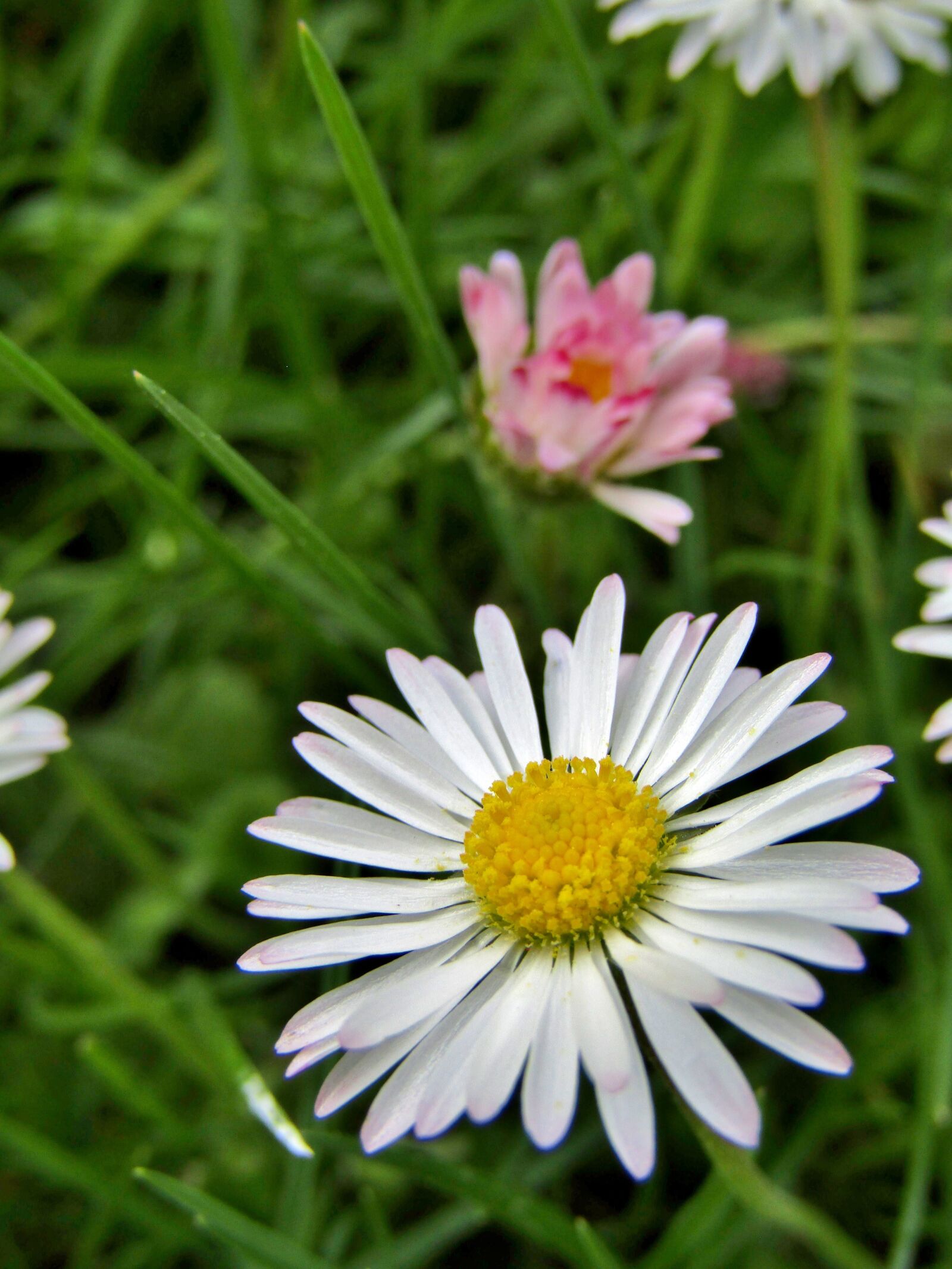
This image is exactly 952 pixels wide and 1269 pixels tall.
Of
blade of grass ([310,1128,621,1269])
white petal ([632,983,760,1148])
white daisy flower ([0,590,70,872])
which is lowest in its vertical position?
blade of grass ([310,1128,621,1269])

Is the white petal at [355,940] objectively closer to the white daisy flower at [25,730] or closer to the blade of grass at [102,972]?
the white daisy flower at [25,730]

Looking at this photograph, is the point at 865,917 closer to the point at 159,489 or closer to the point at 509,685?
the point at 509,685

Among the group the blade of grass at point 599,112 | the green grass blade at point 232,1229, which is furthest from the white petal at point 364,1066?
the blade of grass at point 599,112

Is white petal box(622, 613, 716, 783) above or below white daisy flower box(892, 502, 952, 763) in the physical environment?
above

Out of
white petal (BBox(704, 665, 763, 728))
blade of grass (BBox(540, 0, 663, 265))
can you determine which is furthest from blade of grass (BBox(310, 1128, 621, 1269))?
blade of grass (BBox(540, 0, 663, 265))

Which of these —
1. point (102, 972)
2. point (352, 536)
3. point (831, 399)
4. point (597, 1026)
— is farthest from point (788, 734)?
point (352, 536)

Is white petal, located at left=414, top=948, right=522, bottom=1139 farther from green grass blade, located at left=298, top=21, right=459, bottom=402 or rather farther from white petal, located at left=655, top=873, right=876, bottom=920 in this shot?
green grass blade, located at left=298, top=21, right=459, bottom=402
